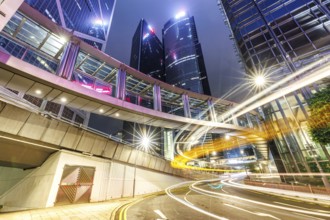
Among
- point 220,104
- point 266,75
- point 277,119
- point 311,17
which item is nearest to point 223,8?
point 311,17

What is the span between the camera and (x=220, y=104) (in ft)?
96.9

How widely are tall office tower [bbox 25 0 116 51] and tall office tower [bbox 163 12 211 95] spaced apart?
60.0m

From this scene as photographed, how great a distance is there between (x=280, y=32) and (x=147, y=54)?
454 feet

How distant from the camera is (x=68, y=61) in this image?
15.0 metres

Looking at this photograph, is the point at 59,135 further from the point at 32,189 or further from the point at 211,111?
the point at 211,111

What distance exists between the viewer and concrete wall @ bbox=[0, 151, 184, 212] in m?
12.8

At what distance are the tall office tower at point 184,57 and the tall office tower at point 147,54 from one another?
13.9 m

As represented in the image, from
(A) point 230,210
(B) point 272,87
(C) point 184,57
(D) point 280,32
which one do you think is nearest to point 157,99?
(A) point 230,210

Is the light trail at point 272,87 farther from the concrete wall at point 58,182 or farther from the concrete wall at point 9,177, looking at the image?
the concrete wall at point 9,177

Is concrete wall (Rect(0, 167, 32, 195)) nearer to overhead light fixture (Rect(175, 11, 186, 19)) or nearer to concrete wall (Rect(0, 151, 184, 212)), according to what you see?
concrete wall (Rect(0, 151, 184, 212))

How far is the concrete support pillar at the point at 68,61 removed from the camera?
1397cm

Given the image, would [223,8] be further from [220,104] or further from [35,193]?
[35,193]

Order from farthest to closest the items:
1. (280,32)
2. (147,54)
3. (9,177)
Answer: (147,54), (280,32), (9,177)

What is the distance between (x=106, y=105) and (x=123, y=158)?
7.40 meters
